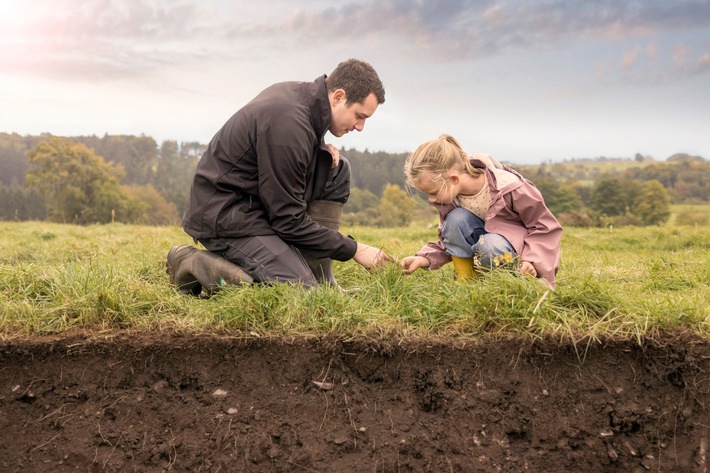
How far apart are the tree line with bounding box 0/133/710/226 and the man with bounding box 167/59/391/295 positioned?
21.4m

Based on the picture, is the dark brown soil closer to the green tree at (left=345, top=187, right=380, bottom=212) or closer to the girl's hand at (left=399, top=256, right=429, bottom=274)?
the girl's hand at (left=399, top=256, right=429, bottom=274)

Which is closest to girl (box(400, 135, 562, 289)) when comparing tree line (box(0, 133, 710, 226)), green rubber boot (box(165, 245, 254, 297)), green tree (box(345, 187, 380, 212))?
green rubber boot (box(165, 245, 254, 297))

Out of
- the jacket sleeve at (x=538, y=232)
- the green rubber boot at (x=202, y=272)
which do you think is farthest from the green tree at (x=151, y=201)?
the jacket sleeve at (x=538, y=232)

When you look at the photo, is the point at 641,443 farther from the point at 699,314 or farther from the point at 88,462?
the point at 88,462

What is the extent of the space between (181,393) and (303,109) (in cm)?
221

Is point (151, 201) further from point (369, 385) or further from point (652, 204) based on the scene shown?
point (369, 385)

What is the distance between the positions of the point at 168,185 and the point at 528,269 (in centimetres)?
6583

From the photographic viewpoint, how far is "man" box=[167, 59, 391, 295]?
434 centimetres

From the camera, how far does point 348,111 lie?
4508 mm

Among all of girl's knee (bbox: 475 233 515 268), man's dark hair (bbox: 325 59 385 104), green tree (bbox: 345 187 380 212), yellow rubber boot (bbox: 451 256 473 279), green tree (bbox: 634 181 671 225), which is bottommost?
green tree (bbox: 345 187 380 212)

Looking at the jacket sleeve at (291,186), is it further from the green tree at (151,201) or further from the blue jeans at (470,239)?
the green tree at (151,201)

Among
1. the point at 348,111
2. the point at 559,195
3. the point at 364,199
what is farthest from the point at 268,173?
the point at 364,199

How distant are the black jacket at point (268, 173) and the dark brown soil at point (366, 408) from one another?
1.16 meters

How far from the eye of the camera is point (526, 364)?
348cm
